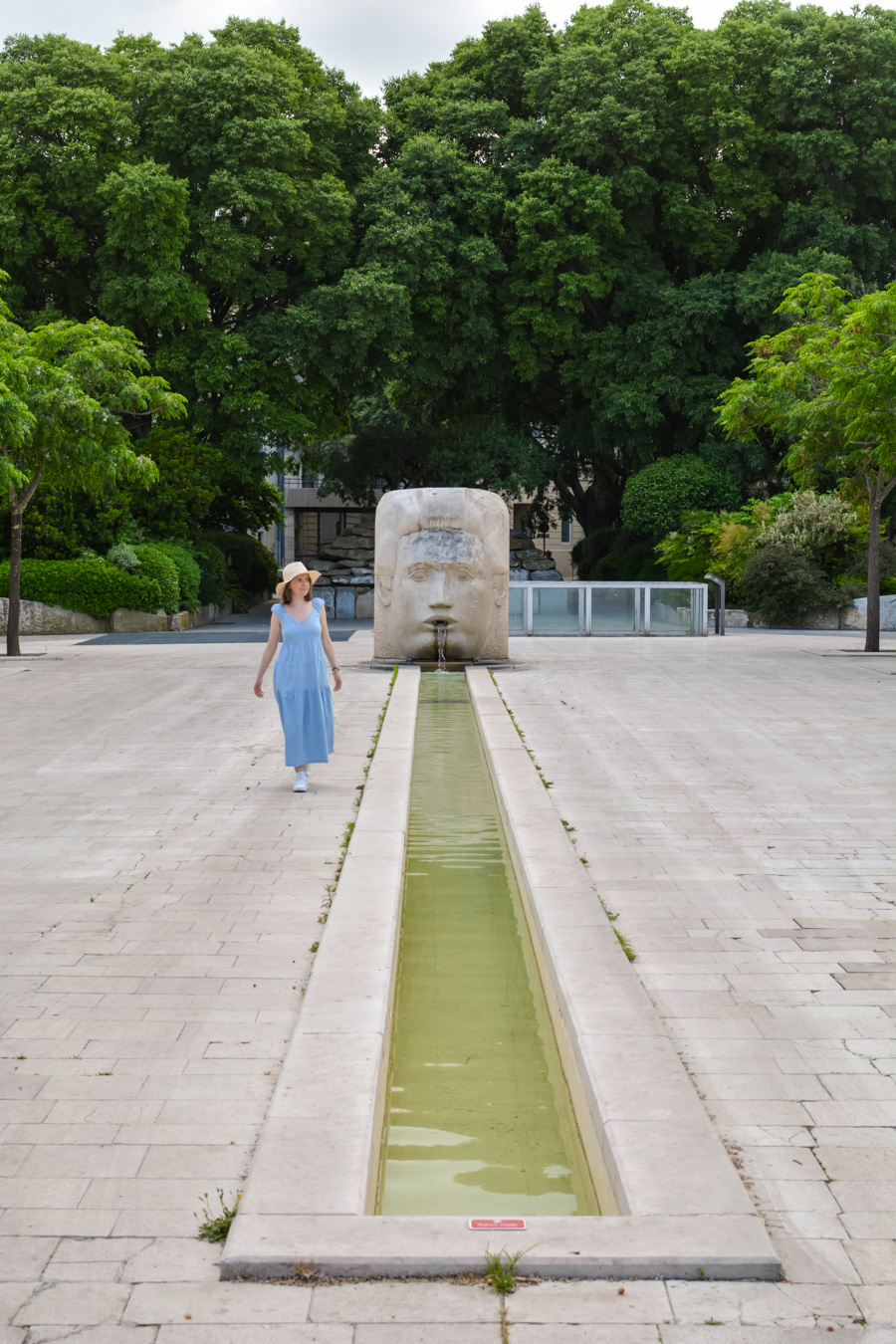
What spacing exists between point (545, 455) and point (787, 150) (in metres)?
9.67

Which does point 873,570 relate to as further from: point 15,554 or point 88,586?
point 88,586

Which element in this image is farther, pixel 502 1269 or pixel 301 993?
pixel 301 993

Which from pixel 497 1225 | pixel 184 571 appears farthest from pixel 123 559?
pixel 497 1225

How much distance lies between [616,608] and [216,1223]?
78.0ft

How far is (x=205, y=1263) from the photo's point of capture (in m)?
3.04

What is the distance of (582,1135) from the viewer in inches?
155

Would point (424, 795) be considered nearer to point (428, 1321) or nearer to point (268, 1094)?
point (268, 1094)

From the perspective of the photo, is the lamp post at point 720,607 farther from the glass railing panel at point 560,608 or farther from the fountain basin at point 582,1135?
the fountain basin at point 582,1135

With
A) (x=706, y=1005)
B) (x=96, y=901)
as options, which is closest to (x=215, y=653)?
(x=96, y=901)

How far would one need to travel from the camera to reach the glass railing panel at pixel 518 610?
87.6 ft

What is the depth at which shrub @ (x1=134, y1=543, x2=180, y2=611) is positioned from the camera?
93.5 ft

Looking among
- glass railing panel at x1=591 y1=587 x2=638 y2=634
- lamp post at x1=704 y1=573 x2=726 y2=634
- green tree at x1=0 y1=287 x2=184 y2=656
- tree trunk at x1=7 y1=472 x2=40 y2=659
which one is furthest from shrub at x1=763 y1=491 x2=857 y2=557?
tree trunk at x1=7 y1=472 x2=40 y2=659

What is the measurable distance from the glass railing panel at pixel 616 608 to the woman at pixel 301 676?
17.8m

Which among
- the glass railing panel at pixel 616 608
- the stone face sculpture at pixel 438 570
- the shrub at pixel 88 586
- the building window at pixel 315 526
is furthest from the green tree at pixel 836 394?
the building window at pixel 315 526
